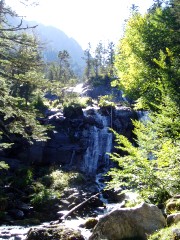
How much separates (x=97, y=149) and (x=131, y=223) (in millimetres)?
25060

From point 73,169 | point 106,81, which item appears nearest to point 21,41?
point 73,169

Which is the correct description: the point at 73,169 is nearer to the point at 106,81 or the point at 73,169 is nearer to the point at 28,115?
the point at 28,115

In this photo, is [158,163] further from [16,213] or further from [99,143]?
[99,143]

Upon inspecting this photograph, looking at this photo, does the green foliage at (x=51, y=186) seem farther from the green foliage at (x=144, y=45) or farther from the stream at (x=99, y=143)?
the green foliage at (x=144, y=45)

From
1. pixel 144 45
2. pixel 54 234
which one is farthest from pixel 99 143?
pixel 54 234

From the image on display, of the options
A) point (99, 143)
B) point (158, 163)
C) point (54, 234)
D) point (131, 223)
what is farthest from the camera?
point (99, 143)

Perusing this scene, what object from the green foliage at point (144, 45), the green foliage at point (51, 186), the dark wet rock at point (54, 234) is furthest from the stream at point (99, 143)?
the dark wet rock at point (54, 234)

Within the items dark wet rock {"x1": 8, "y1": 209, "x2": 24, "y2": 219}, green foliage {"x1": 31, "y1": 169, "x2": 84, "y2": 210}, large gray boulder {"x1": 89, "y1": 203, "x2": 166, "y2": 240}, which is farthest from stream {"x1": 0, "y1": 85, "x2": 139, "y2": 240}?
large gray boulder {"x1": 89, "y1": 203, "x2": 166, "y2": 240}

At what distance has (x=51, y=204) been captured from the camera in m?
20.4

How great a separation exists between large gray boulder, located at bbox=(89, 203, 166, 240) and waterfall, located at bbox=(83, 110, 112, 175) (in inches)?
931

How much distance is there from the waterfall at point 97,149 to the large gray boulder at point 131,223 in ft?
77.6

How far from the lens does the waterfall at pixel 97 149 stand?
108ft

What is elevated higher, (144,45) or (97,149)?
(144,45)

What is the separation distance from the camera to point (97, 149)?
33375 millimetres
